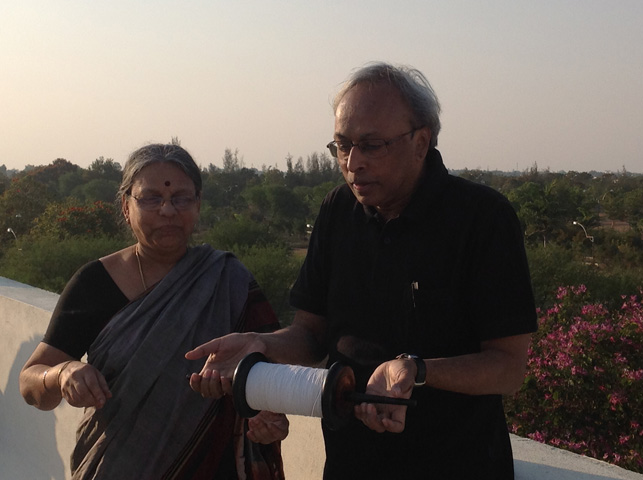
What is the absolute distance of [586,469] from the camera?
6.87 ft

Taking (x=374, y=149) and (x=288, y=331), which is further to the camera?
(x=288, y=331)

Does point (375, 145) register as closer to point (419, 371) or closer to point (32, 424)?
point (419, 371)

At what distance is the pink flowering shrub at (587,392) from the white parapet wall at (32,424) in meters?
2.12

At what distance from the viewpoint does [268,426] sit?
2080mm

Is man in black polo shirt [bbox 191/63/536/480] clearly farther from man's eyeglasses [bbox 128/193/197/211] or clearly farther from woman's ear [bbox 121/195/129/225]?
woman's ear [bbox 121/195/129/225]

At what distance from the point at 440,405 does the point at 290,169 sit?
40317 mm

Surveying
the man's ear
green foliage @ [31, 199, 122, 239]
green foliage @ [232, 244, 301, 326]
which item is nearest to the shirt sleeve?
the man's ear

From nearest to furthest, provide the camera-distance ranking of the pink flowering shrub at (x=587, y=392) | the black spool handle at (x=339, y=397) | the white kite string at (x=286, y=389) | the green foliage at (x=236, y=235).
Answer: the black spool handle at (x=339, y=397), the white kite string at (x=286, y=389), the pink flowering shrub at (x=587, y=392), the green foliage at (x=236, y=235)

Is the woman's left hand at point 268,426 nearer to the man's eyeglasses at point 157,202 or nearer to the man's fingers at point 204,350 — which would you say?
the man's fingers at point 204,350

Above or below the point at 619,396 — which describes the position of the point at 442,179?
above

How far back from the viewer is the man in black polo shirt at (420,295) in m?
1.79

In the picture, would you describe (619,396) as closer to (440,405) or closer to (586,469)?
(586,469)

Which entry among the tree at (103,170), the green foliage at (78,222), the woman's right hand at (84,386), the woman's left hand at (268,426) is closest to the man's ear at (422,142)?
the woman's left hand at (268,426)

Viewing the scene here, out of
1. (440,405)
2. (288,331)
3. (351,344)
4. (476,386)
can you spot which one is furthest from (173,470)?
(476,386)
